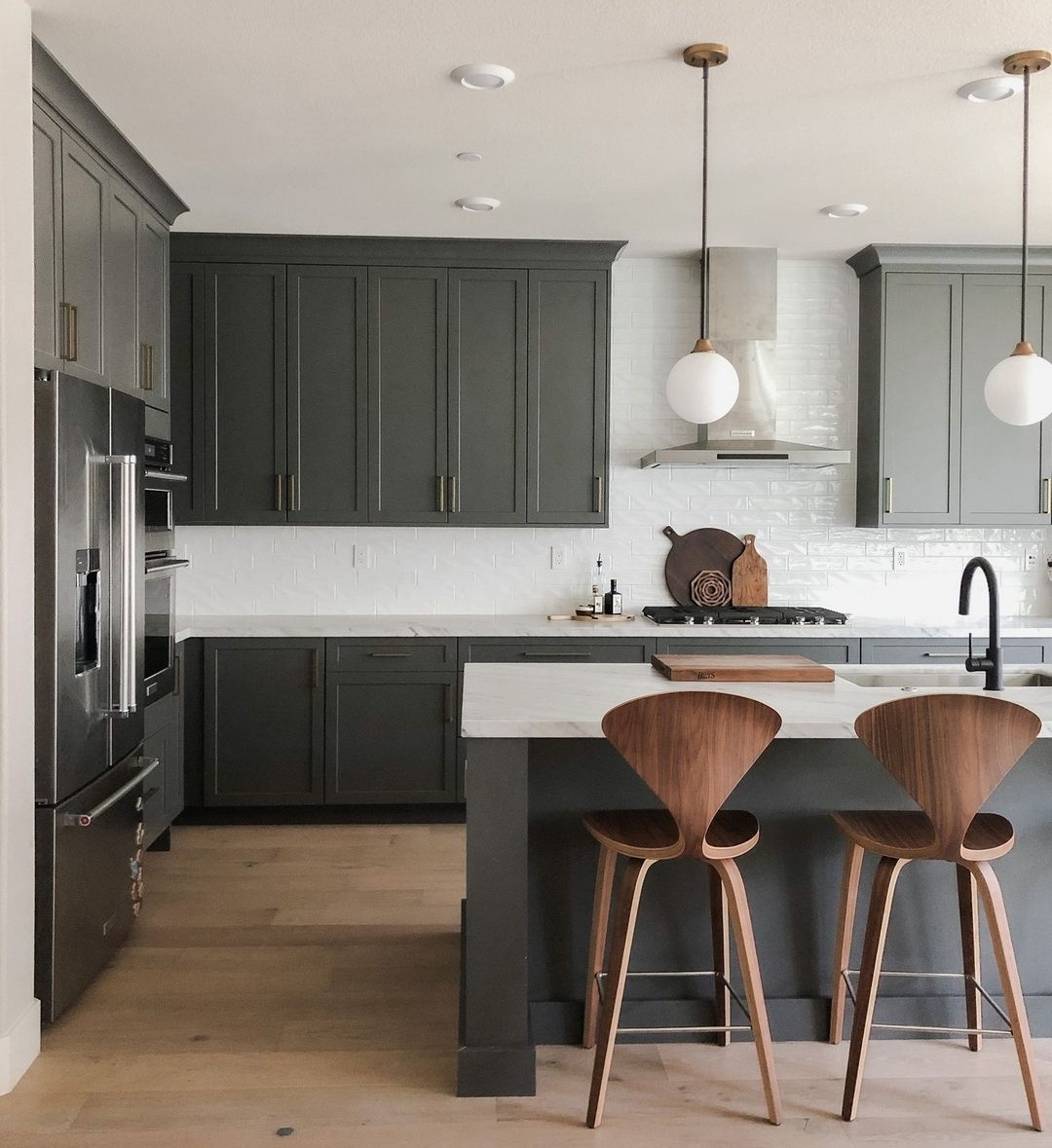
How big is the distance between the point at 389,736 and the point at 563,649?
2.83 feet

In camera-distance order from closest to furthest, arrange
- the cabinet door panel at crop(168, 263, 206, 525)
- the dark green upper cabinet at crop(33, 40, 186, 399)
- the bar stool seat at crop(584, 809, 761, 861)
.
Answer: the bar stool seat at crop(584, 809, 761, 861) → the dark green upper cabinet at crop(33, 40, 186, 399) → the cabinet door panel at crop(168, 263, 206, 525)

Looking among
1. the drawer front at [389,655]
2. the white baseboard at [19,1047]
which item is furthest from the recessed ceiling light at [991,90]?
the white baseboard at [19,1047]

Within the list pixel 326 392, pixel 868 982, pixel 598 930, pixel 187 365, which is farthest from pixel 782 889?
pixel 187 365

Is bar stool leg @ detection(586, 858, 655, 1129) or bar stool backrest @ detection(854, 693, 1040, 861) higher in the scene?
bar stool backrest @ detection(854, 693, 1040, 861)

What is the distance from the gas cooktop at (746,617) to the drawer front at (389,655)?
1.01m

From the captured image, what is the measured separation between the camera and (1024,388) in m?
2.79

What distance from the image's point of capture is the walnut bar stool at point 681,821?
224 centimetres

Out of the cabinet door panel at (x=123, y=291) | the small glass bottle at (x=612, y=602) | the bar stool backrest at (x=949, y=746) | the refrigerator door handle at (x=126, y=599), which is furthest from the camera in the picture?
the small glass bottle at (x=612, y=602)

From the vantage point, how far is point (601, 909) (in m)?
2.58

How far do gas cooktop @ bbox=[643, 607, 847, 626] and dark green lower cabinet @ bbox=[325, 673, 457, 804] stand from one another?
3.43ft

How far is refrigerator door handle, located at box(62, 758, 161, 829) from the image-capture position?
110 inches

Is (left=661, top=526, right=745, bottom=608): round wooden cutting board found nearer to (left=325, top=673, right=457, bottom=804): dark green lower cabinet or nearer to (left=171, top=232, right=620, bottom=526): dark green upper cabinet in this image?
(left=171, top=232, right=620, bottom=526): dark green upper cabinet

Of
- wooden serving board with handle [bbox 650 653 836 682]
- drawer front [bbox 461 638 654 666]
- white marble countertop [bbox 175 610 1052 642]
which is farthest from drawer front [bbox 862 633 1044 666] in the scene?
wooden serving board with handle [bbox 650 653 836 682]

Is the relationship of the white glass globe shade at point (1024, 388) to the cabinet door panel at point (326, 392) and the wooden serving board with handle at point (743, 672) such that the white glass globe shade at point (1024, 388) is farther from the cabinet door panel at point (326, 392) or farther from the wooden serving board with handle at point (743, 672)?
the cabinet door panel at point (326, 392)
